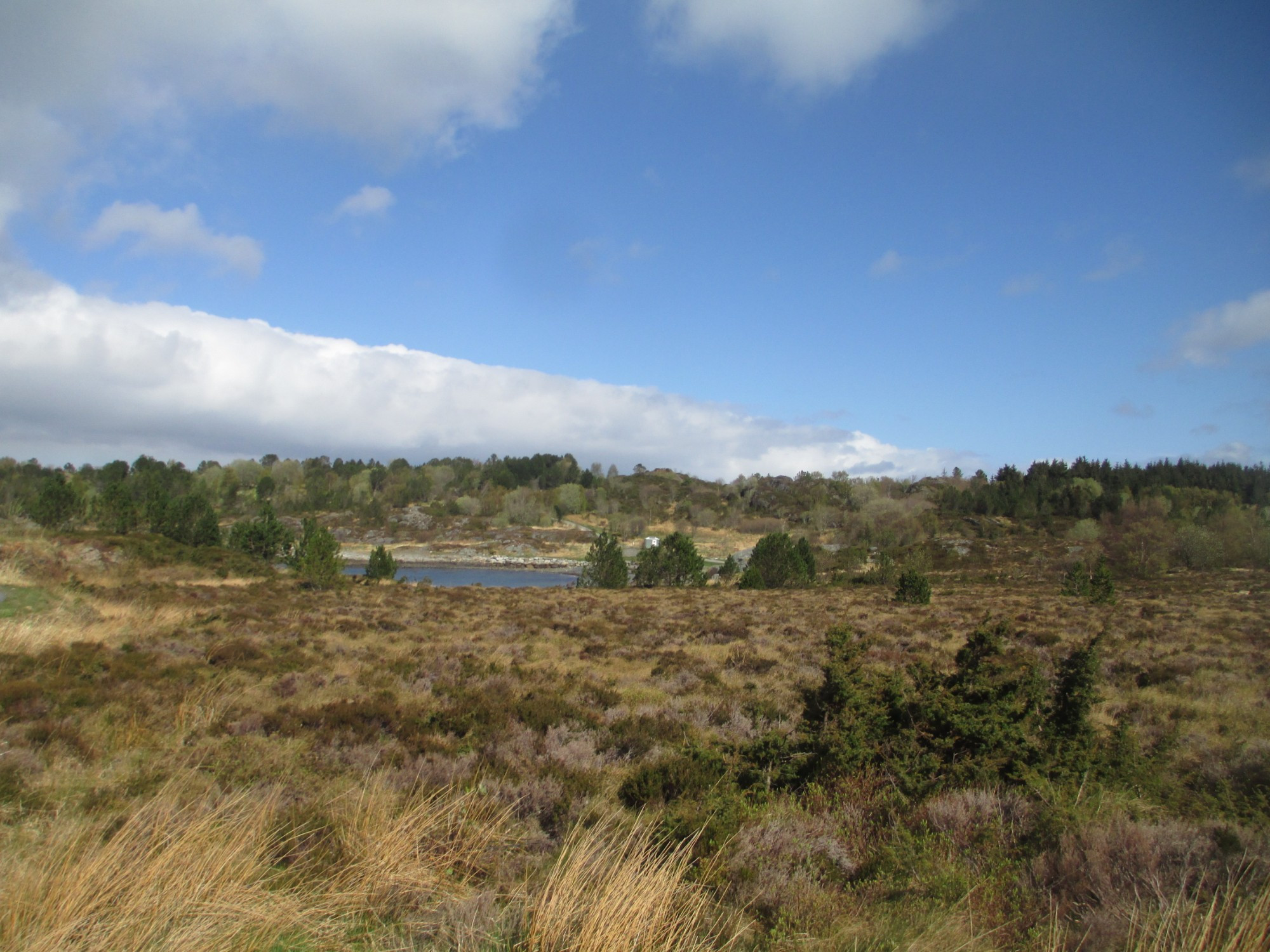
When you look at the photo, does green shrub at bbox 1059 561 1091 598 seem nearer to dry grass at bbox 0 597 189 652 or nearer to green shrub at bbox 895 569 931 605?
green shrub at bbox 895 569 931 605

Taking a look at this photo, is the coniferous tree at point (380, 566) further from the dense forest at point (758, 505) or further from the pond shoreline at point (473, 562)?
the pond shoreline at point (473, 562)

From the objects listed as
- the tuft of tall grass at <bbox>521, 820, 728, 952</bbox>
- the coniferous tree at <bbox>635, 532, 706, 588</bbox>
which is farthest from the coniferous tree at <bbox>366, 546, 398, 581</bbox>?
the tuft of tall grass at <bbox>521, 820, 728, 952</bbox>

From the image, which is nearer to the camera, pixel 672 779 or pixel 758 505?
pixel 672 779

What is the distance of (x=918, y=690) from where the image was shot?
20.2ft

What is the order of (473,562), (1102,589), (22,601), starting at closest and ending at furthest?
(22,601) → (1102,589) → (473,562)

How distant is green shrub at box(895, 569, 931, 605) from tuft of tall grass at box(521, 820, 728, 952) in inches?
1116

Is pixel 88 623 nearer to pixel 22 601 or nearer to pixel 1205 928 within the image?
pixel 22 601

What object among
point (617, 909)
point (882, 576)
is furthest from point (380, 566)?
point (617, 909)

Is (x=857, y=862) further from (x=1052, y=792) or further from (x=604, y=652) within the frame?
(x=604, y=652)

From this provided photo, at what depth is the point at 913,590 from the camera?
29.6m

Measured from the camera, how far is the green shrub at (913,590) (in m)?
29.4

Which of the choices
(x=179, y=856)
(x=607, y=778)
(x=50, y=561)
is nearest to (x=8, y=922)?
(x=179, y=856)

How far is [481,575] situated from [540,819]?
8538 centimetres

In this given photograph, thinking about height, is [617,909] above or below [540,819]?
above
